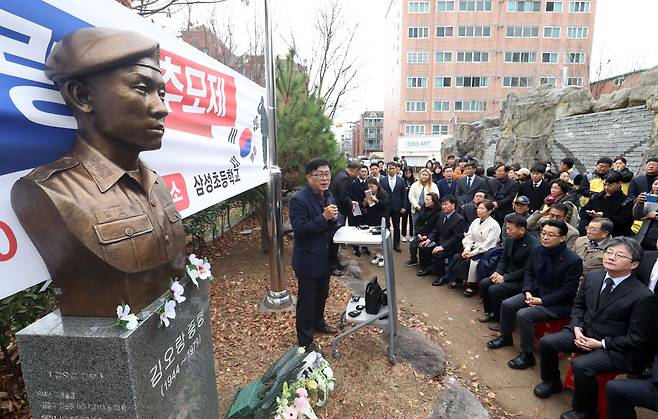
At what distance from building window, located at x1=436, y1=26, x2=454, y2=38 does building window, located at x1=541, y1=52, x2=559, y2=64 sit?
371 inches

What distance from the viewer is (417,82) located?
3600cm

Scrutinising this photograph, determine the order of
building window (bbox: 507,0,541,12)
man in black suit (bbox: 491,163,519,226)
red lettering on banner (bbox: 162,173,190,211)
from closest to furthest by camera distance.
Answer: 1. red lettering on banner (bbox: 162,173,190,211)
2. man in black suit (bbox: 491,163,519,226)
3. building window (bbox: 507,0,541,12)

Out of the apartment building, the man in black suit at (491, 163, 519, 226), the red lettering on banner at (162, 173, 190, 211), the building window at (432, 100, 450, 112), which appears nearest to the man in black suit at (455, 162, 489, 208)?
the man in black suit at (491, 163, 519, 226)

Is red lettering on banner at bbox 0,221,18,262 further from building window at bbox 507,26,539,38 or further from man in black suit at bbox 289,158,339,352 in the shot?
building window at bbox 507,26,539,38

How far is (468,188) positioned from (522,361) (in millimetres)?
4419

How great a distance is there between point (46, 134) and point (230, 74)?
2.30 meters

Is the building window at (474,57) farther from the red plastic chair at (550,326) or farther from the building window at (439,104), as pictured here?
the red plastic chair at (550,326)

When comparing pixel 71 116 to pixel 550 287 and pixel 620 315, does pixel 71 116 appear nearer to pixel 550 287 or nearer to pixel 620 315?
pixel 620 315

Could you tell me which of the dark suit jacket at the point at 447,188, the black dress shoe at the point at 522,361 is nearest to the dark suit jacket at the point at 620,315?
the black dress shoe at the point at 522,361

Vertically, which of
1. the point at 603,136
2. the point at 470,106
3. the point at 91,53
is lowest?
the point at 91,53

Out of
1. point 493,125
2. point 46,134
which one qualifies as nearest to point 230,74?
point 46,134

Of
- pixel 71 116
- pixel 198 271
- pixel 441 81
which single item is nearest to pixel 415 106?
pixel 441 81

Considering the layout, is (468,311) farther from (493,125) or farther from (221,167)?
(493,125)

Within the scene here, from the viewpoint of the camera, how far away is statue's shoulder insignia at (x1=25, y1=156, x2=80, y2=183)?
1.34 metres
